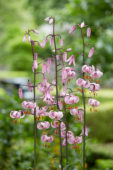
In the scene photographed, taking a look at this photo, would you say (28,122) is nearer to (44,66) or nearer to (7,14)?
(44,66)

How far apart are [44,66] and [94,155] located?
3298 millimetres

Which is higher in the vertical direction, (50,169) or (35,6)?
(35,6)

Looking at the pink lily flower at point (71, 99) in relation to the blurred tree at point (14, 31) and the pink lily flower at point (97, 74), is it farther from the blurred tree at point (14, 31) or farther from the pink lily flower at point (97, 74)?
the blurred tree at point (14, 31)

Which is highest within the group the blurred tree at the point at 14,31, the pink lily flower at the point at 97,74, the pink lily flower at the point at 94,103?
the blurred tree at the point at 14,31

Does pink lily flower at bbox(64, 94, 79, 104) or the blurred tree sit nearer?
pink lily flower at bbox(64, 94, 79, 104)

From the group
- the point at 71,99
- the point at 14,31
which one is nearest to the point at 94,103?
the point at 71,99

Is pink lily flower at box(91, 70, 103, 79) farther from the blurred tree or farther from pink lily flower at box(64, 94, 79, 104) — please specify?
the blurred tree

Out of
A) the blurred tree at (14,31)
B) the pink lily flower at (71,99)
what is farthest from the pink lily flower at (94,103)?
the blurred tree at (14,31)

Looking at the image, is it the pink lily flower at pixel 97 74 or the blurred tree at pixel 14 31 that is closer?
the pink lily flower at pixel 97 74

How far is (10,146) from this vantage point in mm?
4141

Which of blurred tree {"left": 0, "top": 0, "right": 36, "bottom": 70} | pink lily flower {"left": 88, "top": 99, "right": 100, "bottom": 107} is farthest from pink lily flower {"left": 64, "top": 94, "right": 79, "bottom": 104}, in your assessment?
blurred tree {"left": 0, "top": 0, "right": 36, "bottom": 70}

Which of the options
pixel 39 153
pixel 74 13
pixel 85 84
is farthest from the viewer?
pixel 74 13

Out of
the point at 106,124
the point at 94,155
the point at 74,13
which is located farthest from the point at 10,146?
the point at 106,124

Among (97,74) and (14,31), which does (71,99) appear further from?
(14,31)
